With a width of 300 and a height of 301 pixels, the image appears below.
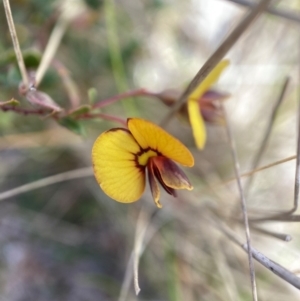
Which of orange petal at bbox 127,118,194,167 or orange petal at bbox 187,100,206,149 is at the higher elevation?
orange petal at bbox 187,100,206,149

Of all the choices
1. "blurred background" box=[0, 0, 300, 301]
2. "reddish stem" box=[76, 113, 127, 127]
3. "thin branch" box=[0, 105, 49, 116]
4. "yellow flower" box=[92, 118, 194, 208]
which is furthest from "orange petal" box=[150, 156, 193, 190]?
"blurred background" box=[0, 0, 300, 301]

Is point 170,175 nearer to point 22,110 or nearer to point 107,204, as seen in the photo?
point 22,110

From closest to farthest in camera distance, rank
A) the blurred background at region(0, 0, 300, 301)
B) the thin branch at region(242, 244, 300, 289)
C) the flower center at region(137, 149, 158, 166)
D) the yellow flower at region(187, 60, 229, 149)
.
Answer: the thin branch at region(242, 244, 300, 289)
the flower center at region(137, 149, 158, 166)
the yellow flower at region(187, 60, 229, 149)
the blurred background at region(0, 0, 300, 301)

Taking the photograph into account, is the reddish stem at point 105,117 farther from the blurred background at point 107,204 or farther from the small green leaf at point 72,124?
the blurred background at point 107,204

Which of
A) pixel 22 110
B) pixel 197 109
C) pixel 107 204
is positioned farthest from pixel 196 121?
pixel 107 204

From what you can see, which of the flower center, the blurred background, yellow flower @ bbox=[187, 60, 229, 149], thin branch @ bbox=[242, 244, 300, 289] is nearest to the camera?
thin branch @ bbox=[242, 244, 300, 289]

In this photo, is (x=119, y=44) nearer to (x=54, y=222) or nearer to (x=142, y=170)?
(x=54, y=222)

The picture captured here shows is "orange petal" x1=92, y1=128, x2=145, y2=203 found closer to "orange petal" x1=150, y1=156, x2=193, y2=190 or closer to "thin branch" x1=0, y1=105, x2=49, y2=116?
"orange petal" x1=150, y1=156, x2=193, y2=190

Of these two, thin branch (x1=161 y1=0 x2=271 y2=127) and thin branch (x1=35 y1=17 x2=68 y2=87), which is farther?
thin branch (x1=35 y1=17 x2=68 y2=87)
